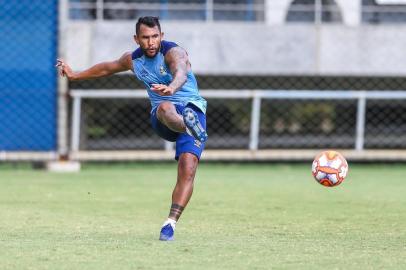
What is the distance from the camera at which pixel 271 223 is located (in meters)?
9.40

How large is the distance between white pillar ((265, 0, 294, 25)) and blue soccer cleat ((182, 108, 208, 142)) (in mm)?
10088

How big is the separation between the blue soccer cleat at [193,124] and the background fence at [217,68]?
8289mm

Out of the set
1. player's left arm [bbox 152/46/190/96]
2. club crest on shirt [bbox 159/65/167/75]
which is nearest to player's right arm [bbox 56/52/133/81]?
club crest on shirt [bbox 159/65/167/75]

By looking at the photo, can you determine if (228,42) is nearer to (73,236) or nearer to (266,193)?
(266,193)

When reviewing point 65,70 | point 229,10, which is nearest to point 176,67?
point 65,70

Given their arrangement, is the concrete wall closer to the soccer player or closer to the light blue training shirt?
the soccer player

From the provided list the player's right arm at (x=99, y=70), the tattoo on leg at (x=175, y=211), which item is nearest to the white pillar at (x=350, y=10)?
the player's right arm at (x=99, y=70)

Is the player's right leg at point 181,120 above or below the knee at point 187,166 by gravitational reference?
above

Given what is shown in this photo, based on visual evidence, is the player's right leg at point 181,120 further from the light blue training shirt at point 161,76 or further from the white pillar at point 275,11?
the white pillar at point 275,11

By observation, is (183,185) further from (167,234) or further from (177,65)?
(177,65)

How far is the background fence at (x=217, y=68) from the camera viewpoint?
642 inches

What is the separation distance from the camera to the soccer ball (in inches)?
376

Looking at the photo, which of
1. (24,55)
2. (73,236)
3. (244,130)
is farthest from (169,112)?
(244,130)

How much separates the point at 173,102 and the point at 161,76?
0.73ft
